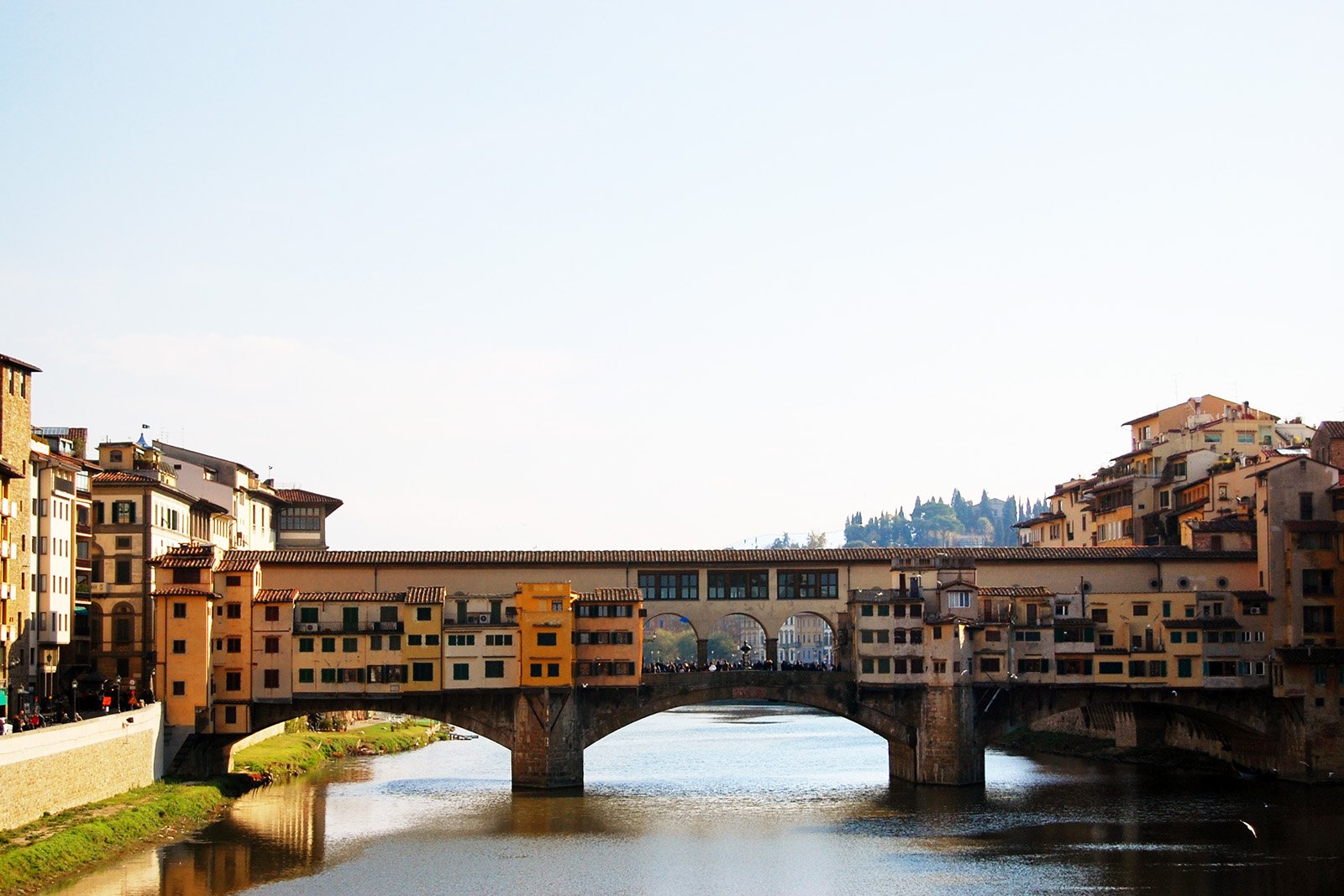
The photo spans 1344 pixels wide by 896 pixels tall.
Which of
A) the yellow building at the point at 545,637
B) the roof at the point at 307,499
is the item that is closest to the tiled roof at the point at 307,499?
the roof at the point at 307,499

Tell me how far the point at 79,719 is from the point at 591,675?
21677mm

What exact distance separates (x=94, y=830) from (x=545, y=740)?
22.4 m

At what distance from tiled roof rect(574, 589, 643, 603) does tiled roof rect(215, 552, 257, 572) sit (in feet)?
45.1

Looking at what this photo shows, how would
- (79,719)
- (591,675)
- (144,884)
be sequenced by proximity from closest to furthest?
1. (144,884)
2. (79,719)
3. (591,675)

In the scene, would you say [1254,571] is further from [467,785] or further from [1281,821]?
[467,785]

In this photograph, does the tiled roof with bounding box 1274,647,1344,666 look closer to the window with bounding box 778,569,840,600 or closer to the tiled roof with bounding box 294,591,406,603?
the window with bounding box 778,569,840,600

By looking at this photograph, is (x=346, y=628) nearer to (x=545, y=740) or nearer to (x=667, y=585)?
(x=545, y=740)

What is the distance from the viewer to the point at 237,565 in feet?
249

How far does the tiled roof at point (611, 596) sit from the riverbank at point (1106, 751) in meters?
18.1

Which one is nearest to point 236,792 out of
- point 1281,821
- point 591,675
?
point 591,675

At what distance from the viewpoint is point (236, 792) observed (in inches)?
2955

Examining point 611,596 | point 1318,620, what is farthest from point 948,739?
point 1318,620

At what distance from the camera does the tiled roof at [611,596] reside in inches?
3056

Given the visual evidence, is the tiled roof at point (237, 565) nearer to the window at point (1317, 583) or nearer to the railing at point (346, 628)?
the railing at point (346, 628)
